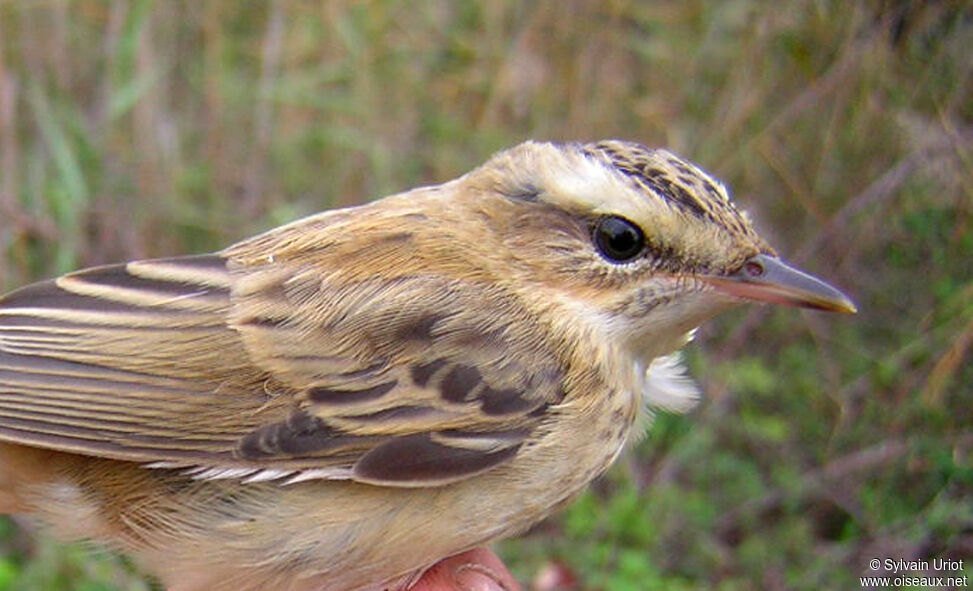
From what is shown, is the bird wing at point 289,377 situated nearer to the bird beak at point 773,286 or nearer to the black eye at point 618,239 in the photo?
the black eye at point 618,239

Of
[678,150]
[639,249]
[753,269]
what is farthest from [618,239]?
[678,150]

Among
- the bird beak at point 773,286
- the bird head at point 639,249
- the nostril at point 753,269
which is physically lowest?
the bird beak at point 773,286

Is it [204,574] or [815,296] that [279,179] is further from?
[815,296]

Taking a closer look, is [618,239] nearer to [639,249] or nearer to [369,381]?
[639,249]

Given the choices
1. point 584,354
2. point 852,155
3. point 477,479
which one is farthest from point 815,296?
point 852,155

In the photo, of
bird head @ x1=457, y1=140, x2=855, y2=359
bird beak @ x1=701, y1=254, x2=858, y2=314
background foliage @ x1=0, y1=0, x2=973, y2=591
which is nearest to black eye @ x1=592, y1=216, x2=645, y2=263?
bird head @ x1=457, y1=140, x2=855, y2=359

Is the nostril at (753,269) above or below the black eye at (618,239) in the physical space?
below

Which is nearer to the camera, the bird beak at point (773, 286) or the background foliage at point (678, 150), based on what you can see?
the bird beak at point (773, 286)

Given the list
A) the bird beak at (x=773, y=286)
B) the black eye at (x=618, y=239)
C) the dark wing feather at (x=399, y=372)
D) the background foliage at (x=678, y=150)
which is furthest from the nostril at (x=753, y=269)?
the background foliage at (x=678, y=150)
